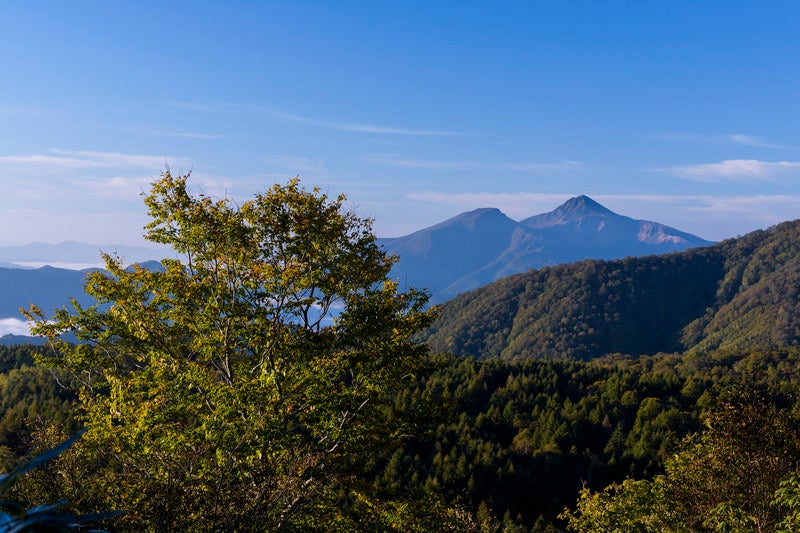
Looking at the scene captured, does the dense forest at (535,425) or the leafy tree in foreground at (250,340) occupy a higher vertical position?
the leafy tree in foreground at (250,340)

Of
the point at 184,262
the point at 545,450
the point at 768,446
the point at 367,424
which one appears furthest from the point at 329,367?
the point at 545,450

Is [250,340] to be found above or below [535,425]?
above

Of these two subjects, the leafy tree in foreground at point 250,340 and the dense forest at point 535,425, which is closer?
the leafy tree in foreground at point 250,340

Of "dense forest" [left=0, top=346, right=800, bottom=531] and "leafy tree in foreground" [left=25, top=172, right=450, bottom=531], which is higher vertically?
"leafy tree in foreground" [left=25, top=172, right=450, bottom=531]

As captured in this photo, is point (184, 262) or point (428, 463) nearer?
point (184, 262)

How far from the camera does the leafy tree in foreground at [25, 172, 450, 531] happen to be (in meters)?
14.6

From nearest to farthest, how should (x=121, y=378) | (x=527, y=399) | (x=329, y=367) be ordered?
(x=329, y=367) < (x=121, y=378) < (x=527, y=399)

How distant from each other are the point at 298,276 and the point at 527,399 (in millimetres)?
136910

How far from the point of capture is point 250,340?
1588cm

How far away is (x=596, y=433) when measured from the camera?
12925 centimetres

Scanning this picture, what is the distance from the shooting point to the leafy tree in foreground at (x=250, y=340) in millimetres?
14578

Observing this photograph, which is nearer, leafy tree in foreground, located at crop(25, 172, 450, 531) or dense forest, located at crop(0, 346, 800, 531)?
leafy tree in foreground, located at crop(25, 172, 450, 531)

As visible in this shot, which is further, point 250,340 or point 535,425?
point 535,425

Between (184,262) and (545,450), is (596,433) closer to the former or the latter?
(545,450)
